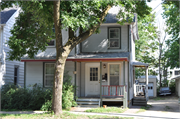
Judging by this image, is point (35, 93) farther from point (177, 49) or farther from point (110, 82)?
point (177, 49)

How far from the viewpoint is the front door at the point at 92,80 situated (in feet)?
54.9

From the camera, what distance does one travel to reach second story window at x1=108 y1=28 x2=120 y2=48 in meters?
16.8

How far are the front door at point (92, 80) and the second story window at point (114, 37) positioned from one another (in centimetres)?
190

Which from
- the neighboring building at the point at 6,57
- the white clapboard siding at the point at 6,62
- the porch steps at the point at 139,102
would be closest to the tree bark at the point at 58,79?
the neighboring building at the point at 6,57

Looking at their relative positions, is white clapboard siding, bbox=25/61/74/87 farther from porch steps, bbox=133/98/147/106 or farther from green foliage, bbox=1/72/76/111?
porch steps, bbox=133/98/147/106

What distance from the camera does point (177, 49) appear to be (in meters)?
26.6

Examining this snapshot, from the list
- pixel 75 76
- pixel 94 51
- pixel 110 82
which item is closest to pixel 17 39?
pixel 75 76

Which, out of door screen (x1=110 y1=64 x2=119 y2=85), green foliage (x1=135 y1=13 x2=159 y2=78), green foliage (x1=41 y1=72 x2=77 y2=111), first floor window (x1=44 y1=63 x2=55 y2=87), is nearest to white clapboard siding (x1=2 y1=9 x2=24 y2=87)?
first floor window (x1=44 y1=63 x2=55 y2=87)

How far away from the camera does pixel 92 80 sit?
55.3ft

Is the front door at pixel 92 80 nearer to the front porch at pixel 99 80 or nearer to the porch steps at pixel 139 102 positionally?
→ the front porch at pixel 99 80

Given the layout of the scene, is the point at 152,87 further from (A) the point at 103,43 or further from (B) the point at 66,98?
(B) the point at 66,98

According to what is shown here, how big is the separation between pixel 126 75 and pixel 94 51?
2927 mm

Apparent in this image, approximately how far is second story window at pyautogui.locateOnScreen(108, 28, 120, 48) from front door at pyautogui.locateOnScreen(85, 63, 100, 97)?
1904mm

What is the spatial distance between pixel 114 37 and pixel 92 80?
141 inches
